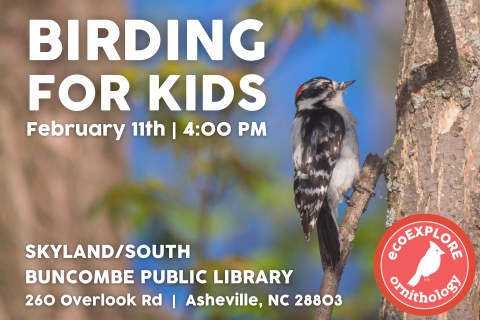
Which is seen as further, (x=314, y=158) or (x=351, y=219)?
(x=314, y=158)

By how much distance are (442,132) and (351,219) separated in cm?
46

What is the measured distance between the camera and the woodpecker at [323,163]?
7.43 feet

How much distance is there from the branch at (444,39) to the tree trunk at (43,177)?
3.06m

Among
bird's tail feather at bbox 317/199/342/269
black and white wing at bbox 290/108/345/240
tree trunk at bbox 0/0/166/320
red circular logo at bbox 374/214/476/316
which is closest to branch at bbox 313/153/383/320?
bird's tail feather at bbox 317/199/342/269

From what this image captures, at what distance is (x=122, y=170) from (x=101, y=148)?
0.31m

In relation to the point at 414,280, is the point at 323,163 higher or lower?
higher

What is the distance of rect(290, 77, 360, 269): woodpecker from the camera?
7.43ft

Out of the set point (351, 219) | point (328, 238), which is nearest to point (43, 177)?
point (328, 238)

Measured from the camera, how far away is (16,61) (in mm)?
4188

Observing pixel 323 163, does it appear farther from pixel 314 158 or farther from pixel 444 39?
pixel 444 39

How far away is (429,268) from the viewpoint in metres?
1.51

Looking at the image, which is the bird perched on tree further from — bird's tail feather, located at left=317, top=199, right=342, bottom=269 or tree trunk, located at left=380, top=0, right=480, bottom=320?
tree trunk, located at left=380, top=0, right=480, bottom=320

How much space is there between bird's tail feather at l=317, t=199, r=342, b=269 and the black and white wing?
0.04 m

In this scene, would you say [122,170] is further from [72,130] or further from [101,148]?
[72,130]
